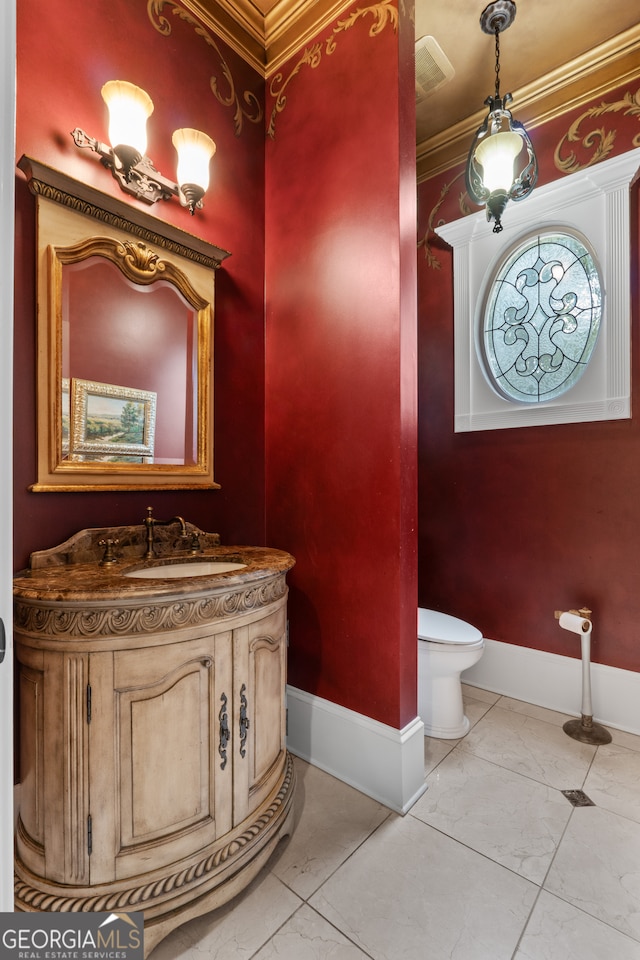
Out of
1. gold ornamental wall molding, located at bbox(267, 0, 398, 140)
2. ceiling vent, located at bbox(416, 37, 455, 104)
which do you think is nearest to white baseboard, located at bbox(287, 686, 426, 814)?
gold ornamental wall molding, located at bbox(267, 0, 398, 140)

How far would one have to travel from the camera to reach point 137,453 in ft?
5.16

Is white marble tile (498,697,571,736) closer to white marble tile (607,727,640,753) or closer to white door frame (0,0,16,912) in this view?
white marble tile (607,727,640,753)

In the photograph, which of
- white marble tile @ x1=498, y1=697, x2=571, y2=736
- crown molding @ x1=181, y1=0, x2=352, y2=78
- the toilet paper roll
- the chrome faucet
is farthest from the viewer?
white marble tile @ x1=498, y1=697, x2=571, y2=736

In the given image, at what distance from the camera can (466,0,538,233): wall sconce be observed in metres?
1.72

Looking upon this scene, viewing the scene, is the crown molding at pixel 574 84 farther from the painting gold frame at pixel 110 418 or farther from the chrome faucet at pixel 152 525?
the chrome faucet at pixel 152 525

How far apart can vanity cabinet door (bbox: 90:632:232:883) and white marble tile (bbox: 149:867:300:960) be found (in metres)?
0.20

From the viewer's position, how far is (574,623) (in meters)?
2.02

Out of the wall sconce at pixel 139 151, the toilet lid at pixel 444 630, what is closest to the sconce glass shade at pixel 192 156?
the wall sconce at pixel 139 151

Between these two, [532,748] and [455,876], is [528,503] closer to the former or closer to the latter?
[532,748]

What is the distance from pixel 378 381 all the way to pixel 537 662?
1.77 meters

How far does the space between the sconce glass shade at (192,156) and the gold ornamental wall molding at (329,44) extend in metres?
0.60

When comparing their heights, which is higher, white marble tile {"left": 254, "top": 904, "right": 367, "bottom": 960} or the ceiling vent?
the ceiling vent

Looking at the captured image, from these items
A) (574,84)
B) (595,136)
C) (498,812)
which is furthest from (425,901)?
(574,84)

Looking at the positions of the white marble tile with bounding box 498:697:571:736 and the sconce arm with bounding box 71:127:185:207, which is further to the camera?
the white marble tile with bounding box 498:697:571:736
